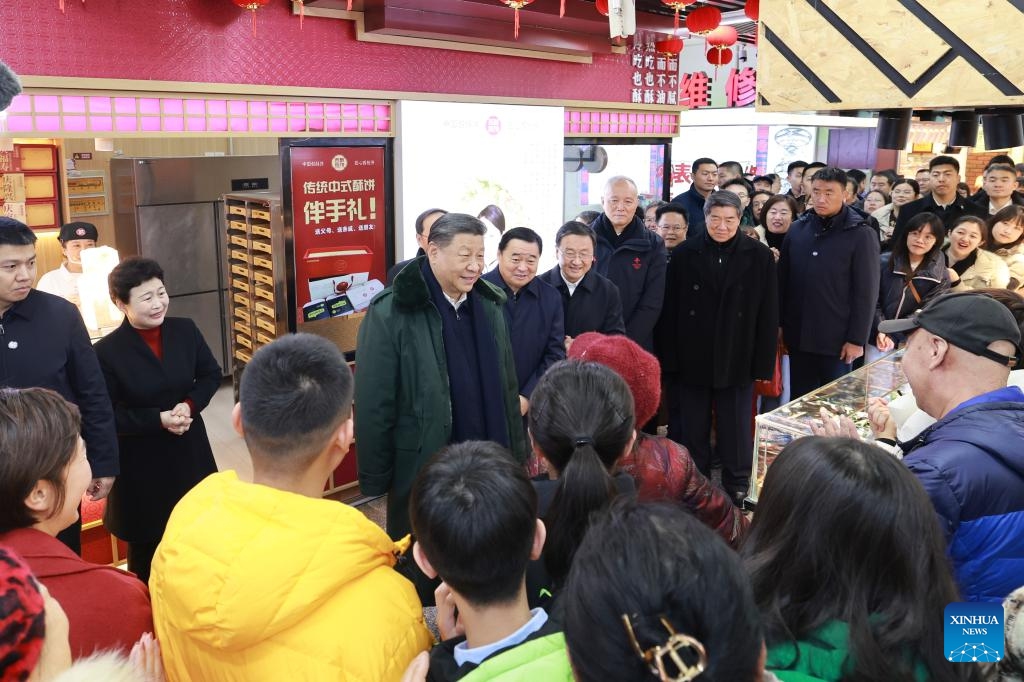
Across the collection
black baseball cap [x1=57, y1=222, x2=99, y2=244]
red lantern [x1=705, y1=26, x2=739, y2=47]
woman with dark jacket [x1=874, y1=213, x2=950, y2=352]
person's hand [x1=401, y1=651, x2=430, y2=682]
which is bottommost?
person's hand [x1=401, y1=651, x2=430, y2=682]

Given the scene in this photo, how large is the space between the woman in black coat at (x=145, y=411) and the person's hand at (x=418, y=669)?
2.09 meters

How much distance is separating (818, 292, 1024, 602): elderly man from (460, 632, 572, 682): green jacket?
95 cm

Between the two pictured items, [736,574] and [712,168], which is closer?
[736,574]

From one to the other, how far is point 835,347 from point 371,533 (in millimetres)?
4146

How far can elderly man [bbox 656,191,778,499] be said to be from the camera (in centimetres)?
438

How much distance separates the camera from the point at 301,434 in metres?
1.58

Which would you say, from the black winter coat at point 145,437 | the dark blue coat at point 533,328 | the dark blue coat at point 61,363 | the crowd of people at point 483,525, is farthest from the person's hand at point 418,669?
the dark blue coat at point 533,328

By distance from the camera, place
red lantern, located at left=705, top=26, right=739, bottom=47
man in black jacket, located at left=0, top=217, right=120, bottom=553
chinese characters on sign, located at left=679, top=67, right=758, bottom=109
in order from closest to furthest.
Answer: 1. man in black jacket, located at left=0, top=217, right=120, bottom=553
2. red lantern, located at left=705, top=26, right=739, bottom=47
3. chinese characters on sign, located at left=679, top=67, right=758, bottom=109

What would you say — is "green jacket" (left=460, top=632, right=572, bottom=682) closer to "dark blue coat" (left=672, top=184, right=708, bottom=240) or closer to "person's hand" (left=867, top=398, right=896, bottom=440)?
"person's hand" (left=867, top=398, right=896, bottom=440)

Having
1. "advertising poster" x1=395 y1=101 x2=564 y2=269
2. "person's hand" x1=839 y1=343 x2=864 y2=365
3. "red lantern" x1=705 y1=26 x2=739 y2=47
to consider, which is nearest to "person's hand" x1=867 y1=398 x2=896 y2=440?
"person's hand" x1=839 y1=343 x2=864 y2=365

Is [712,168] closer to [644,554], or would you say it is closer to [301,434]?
[301,434]

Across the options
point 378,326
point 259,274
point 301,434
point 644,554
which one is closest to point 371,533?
point 301,434

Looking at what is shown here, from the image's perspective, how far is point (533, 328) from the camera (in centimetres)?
368

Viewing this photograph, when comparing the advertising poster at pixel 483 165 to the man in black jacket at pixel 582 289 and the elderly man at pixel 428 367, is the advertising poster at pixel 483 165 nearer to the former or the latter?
the man in black jacket at pixel 582 289
